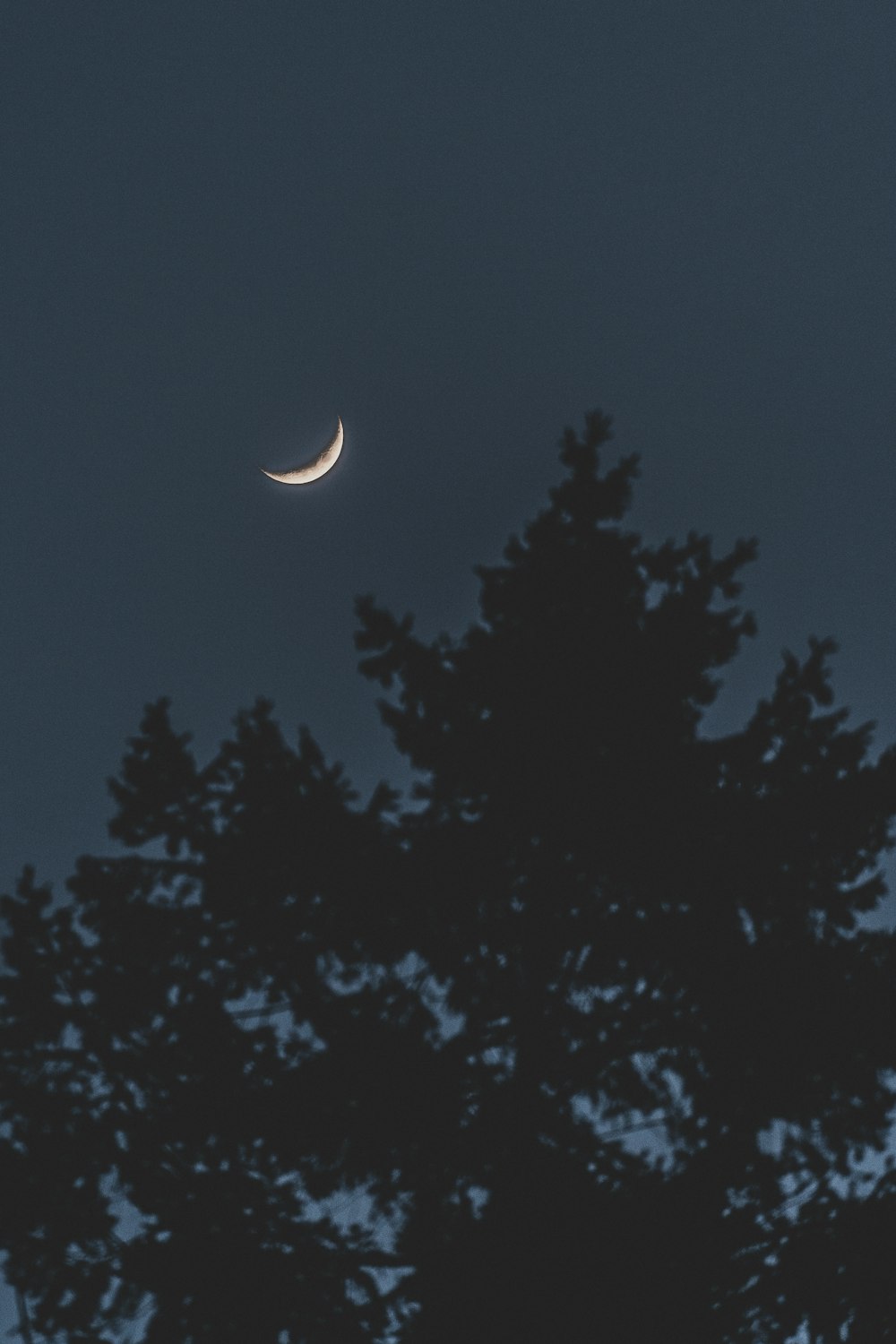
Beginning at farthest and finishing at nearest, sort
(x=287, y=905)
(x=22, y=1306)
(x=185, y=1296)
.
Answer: (x=287, y=905) → (x=185, y=1296) → (x=22, y=1306)

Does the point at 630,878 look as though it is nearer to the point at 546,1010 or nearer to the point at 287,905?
the point at 546,1010

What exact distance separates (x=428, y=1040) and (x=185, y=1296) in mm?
2568

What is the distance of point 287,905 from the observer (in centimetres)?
1006

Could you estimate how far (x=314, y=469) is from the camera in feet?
92.5

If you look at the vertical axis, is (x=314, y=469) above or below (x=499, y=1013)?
above

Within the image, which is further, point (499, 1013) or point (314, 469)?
point (314, 469)

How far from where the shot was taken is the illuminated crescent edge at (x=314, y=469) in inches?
1066

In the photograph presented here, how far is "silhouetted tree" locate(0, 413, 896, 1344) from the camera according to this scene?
327 inches

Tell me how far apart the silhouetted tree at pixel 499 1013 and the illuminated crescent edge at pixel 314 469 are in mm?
16279

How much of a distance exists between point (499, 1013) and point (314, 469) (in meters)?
20.5

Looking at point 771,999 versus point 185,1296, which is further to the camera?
point 771,999

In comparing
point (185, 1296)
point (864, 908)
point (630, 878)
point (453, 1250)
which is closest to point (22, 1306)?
point (185, 1296)

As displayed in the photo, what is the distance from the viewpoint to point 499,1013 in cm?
955

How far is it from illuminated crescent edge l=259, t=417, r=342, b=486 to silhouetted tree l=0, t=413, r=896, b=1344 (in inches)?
641
